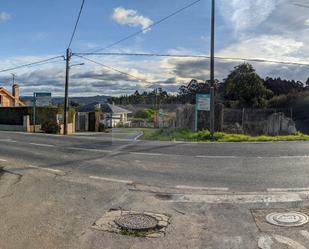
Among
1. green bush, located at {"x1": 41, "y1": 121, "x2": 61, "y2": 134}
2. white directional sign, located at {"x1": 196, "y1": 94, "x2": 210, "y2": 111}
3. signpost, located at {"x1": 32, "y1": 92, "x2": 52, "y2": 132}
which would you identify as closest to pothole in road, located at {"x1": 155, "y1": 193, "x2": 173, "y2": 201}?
white directional sign, located at {"x1": 196, "y1": 94, "x2": 210, "y2": 111}

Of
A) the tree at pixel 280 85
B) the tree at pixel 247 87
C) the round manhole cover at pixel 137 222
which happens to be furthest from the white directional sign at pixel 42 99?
the tree at pixel 280 85

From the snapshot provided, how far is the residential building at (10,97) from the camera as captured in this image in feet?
208

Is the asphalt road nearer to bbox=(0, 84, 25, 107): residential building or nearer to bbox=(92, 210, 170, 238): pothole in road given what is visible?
bbox=(92, 210, 170, 238): pothole in road

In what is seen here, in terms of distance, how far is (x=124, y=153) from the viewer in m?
14.8

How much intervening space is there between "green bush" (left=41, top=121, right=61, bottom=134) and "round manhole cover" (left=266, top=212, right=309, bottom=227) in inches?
1199

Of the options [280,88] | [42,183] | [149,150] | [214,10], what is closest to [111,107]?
[280,88]

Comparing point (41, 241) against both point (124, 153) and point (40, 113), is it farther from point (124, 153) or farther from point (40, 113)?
point (40, 113)

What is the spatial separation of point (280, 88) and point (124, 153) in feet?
228

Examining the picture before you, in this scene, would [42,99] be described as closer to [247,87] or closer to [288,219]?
[247,87]

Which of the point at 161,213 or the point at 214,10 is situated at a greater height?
the point at 214,10

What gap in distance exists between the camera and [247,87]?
61750 mm

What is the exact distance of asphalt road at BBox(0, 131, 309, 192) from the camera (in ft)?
33.7

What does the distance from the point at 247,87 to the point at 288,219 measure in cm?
5606

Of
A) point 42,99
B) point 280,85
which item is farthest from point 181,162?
point 280,85
